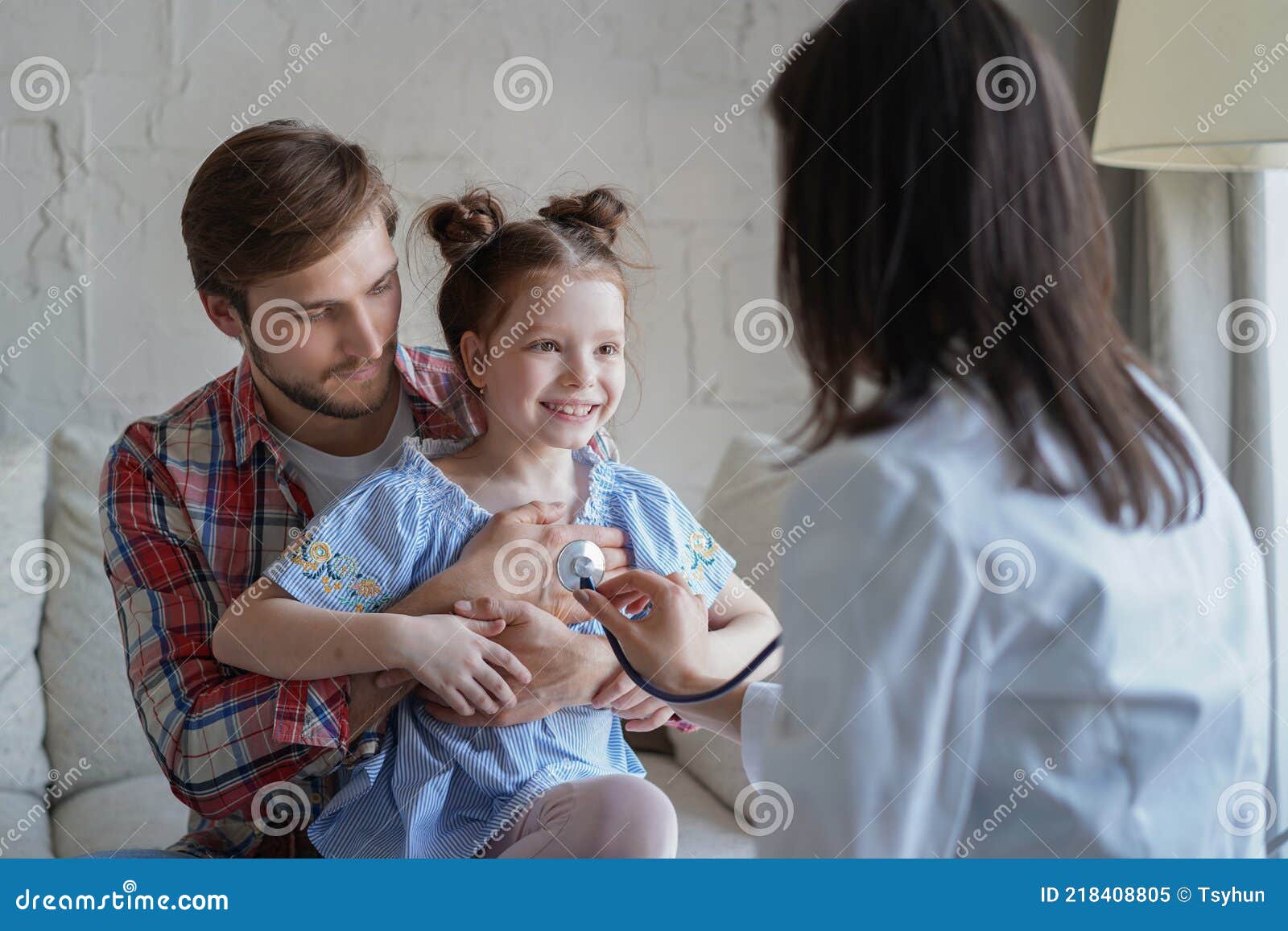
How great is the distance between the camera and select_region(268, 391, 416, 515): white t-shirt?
111 centimetres

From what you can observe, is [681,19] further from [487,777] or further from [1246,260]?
[487,777]

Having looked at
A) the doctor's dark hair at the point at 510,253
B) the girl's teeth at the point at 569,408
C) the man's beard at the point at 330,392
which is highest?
the doctor's dark hair at the point at 510,253

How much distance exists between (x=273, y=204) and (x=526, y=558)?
0.40 m

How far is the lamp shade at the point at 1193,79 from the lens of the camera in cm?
108

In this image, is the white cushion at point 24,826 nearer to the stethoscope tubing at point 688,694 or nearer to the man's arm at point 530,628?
the man's arm at point 530,628

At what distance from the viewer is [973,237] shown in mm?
686

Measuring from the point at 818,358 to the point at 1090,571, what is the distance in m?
0.21

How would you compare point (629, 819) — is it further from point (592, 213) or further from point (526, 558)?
point (592, 213)

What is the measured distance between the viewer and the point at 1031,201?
69 centimetres

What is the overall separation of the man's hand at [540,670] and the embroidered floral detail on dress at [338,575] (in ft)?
0.20

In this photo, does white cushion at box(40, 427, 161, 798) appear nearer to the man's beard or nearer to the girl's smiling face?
the man's beard

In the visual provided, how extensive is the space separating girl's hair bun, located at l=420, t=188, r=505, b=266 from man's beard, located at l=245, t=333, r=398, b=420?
0.37 feet

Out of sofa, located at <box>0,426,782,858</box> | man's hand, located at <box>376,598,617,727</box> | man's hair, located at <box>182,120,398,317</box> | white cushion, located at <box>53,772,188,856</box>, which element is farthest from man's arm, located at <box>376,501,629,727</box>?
white cushion, located at <box>53,772,188,856</box>

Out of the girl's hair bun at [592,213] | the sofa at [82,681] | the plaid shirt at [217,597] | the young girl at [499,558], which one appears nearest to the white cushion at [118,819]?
the sofa at [82,681]
